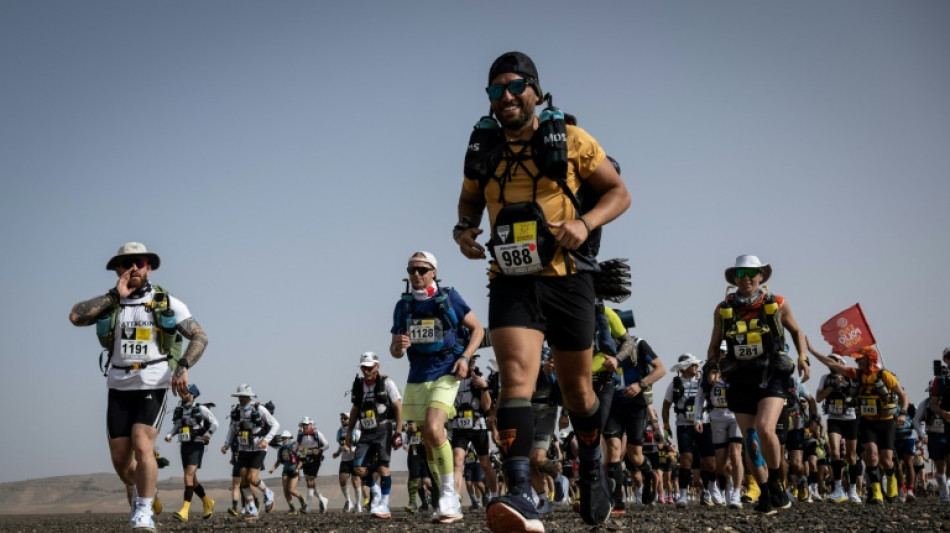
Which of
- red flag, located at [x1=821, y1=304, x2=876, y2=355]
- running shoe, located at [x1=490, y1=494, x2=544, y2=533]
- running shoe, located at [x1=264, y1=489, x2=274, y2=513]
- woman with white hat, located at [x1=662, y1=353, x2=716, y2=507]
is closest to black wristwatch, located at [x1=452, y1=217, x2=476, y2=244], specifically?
running shoe, located at [x1=490, y1=494, x2=544, y2=533]

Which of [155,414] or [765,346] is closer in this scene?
[155,414]

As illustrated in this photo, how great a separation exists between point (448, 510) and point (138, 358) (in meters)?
4.13

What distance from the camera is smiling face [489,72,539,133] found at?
5.69 metres

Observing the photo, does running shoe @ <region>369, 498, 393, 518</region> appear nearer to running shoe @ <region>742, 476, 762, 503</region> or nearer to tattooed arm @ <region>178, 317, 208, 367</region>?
tattooed arm @ <region>178, 317, 208, 367</region>

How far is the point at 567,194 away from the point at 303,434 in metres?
28.0

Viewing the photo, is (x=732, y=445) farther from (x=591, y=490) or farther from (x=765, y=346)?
(x=591, y=490)

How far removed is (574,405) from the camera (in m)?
6.23

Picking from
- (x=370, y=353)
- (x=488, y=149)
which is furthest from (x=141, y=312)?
(x=370, y=353)

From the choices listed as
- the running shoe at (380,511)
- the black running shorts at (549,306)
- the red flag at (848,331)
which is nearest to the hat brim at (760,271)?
the black running shorts at (549,306)

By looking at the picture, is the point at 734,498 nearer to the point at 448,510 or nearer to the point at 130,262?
the point at 448,510

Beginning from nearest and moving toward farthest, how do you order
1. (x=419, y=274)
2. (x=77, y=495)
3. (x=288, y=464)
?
(x=419, y=274)
(x=288, y=464)
(x=77, y=495)

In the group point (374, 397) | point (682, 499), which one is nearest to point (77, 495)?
point (374, 397)

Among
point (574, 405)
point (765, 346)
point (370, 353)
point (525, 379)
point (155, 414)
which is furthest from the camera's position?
point (370, 353)

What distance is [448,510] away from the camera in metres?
11.1
